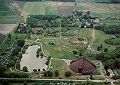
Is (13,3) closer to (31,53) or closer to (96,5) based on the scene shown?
(96,5)

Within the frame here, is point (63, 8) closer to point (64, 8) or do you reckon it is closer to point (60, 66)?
point (64, 8)

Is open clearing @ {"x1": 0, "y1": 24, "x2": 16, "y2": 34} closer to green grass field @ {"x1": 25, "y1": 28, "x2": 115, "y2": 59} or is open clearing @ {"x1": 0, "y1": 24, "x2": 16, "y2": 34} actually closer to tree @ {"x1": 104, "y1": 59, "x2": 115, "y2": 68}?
green grass field @ {"x1": 25, "y1": 28, "x2": 115, "y2": 59}

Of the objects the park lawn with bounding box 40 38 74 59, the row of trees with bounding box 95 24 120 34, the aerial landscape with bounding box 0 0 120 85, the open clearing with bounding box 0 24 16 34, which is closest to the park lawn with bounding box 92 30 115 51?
the aerial landscape with bounding box 0 0 120 85

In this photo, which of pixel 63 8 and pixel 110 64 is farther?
pixel 63 8

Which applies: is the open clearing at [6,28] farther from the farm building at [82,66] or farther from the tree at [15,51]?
the farm building at [82,66]

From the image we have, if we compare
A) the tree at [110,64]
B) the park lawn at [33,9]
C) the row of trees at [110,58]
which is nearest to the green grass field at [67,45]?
the row of trees at [110,58]

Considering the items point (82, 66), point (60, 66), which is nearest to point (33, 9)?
point (60, 66)

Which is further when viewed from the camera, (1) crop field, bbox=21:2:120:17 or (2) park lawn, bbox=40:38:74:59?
(1) crop field, bbox=21:2:120:17
